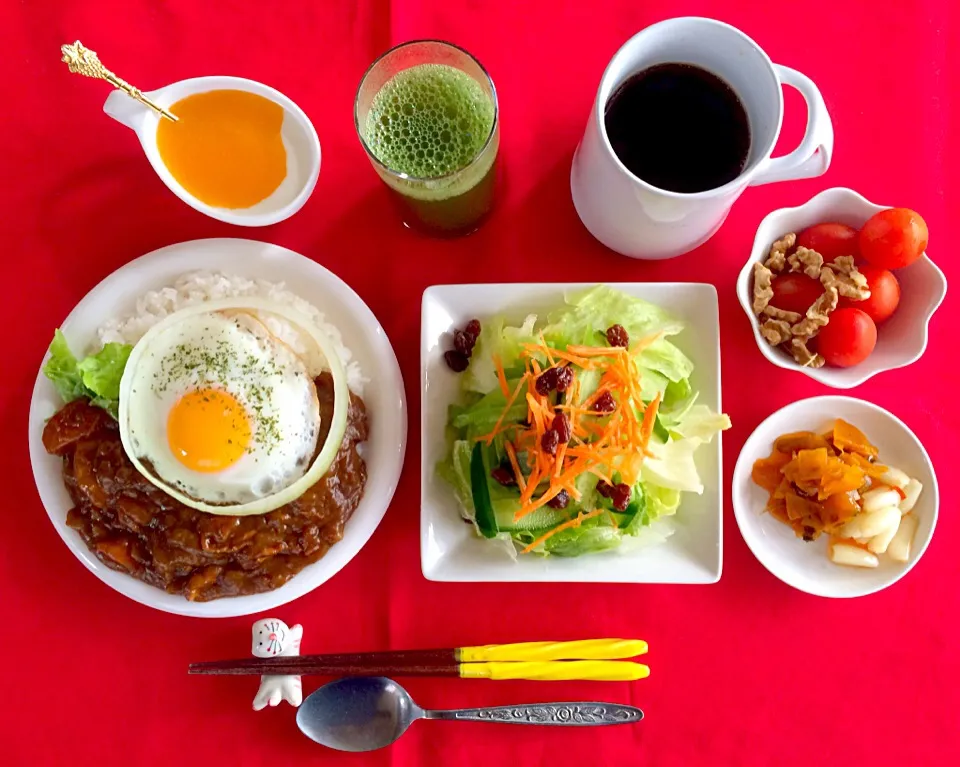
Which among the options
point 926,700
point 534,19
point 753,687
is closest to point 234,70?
point 534,19

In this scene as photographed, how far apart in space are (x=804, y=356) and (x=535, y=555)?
34.1 inches

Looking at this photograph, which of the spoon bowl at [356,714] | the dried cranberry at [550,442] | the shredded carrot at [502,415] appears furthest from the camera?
the spoon bowl at [356,714]

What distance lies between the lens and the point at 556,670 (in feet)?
6.28

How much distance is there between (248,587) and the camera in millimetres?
1863

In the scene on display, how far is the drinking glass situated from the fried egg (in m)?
0.53

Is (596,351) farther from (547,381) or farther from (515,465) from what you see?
(515,465)

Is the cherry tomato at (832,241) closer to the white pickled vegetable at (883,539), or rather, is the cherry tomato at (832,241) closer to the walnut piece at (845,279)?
the walnut piece at (845,279)

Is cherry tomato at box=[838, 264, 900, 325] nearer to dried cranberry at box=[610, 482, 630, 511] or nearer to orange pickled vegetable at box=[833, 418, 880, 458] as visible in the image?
orange pickled vegetable at box=[833, 418, 880, 458]

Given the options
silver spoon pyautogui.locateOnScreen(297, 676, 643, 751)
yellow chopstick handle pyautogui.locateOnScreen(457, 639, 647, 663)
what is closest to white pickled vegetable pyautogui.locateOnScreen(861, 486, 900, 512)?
yellow chopstick handle pyautogui.locateOnScreen(457, 639, 647, 663)

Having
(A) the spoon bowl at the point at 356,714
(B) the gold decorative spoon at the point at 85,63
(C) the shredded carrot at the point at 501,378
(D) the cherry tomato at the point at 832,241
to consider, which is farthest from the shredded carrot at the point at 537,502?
(B) the gold decorative spoon at the point at 85,63

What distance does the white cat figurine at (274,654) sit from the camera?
189 centimetres

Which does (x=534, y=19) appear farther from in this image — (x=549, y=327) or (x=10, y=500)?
(x=10, y=500)

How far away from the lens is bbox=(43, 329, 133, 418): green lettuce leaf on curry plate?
5.82 feet

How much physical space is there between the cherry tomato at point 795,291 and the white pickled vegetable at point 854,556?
2.10 feet
